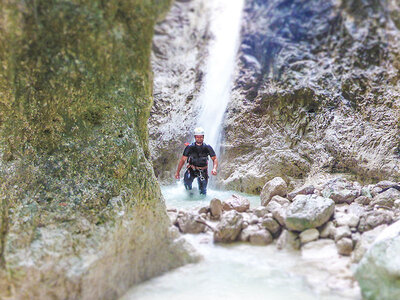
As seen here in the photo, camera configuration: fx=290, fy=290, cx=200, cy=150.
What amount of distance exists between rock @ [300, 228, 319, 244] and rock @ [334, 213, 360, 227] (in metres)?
0.30

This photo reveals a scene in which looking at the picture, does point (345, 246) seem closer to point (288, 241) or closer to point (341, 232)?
point (341, 232)

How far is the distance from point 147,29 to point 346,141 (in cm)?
535

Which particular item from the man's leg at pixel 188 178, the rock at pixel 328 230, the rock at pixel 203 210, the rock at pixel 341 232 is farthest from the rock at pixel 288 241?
the man's leg at pixel 188 178

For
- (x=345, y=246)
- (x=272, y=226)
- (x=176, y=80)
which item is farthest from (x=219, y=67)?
(x=345, y=246)

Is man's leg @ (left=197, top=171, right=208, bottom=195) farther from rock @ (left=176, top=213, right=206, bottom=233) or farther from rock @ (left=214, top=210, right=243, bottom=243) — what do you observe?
rock @ (left=214, top=210, right=243, bottom=243)

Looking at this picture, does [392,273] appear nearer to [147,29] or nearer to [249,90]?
[147,29]

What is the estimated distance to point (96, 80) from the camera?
3.07 metres

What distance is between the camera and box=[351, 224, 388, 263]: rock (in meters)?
2.80

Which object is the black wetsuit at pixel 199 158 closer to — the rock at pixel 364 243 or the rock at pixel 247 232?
the rock at pixel 247 232

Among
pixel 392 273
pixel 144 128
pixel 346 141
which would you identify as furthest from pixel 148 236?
pixel 346 141

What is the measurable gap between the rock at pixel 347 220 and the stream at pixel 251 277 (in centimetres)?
45

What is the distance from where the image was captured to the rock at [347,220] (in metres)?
3.33

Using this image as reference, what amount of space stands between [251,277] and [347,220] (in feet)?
4.63

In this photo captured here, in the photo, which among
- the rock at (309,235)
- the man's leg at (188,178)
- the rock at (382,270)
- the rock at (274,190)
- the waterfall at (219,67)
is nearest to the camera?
the rock at (382,270)
